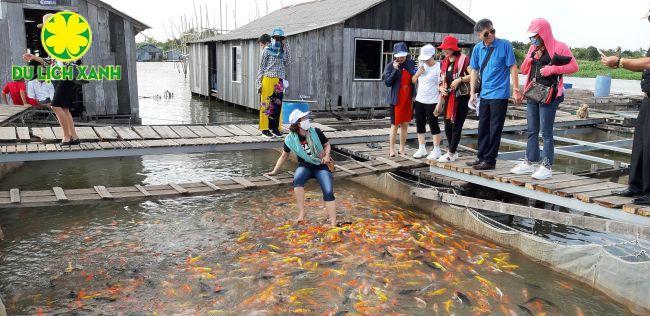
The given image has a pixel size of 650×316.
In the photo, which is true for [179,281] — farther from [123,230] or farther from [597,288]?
[597,288]

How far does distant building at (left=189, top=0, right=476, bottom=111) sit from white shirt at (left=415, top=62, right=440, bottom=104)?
35.0 ft

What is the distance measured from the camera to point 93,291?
21.3 feet

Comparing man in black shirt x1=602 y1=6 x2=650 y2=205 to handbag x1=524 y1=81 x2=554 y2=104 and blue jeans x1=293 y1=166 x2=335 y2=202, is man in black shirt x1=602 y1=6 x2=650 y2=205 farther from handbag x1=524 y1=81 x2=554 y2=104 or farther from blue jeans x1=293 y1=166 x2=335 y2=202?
blue jeans x1=293 y1=166 x2=335 y2=202

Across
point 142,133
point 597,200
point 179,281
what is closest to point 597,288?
point 597,200

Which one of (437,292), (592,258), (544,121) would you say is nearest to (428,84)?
(544,121)

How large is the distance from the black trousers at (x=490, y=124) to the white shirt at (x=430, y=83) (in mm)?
1312

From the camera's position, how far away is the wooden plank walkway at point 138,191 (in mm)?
8164

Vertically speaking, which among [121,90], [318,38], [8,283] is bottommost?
[8,283]

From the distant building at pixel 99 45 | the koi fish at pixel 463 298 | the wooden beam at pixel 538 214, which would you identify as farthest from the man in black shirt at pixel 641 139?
the distant building at pixel 99 45

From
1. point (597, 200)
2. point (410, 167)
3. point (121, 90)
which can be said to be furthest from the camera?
point (121, 90)

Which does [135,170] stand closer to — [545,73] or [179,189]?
[179,189]

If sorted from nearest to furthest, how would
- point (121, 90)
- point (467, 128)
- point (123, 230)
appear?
point (123, 230)
point (467, 128)
point (121, 90)

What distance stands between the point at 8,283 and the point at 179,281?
229 centimetres

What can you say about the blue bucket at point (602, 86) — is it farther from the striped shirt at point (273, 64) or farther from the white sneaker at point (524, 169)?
the striped shirt at point (273, 64)
